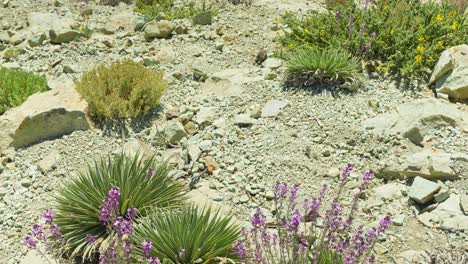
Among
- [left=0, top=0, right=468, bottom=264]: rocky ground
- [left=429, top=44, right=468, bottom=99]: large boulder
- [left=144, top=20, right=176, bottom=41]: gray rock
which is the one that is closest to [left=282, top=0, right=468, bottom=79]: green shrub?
[left=429, top=44, right=468, bottom=99]: large boulder

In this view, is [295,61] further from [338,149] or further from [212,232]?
[212,232]

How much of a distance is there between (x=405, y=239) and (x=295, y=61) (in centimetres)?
369

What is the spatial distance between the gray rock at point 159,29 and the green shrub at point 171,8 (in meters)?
0.93

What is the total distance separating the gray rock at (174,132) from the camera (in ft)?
23.3

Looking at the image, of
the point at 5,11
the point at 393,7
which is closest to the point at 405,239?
the point at 393,7

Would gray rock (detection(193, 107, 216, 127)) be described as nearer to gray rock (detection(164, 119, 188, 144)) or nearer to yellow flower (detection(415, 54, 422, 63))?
gray rock (detection(164, 119, 188, 144))

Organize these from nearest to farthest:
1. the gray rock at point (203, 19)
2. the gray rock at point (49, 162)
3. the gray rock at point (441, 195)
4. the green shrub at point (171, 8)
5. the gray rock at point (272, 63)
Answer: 1. the gray rock at point (441, 195)
2. the gray rock at point (49, 162)
3. the gray rock at point (272, 63)
4. the gray rock at point (203, 19)
5. the green shrub at point (171, 8)

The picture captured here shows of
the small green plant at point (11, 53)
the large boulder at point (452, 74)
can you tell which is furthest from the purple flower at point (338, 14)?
the small green plant at point (11, 53)

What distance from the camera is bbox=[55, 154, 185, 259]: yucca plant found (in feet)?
17.0

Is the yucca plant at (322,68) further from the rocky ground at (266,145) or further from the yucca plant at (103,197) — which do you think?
the yucca plant at (103,197)

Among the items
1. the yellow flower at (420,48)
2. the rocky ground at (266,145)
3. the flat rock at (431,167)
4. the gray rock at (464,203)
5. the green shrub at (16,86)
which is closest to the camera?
the gray rock at (464,203)

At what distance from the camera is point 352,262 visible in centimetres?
347

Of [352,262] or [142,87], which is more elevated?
[352,262]

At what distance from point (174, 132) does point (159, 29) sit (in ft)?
13.1
